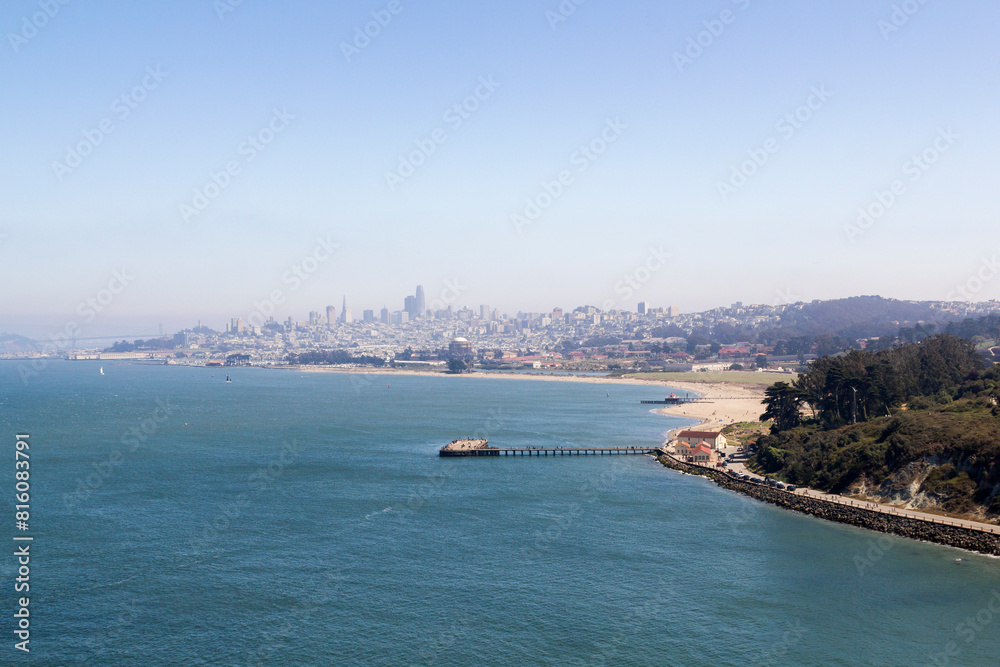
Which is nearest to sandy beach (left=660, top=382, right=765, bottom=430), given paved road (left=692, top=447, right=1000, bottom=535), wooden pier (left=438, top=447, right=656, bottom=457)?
wooden pier (left=438, top=447, right=656, bottom=457)

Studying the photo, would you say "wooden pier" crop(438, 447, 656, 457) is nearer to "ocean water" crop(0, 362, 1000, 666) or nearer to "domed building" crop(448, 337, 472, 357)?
"ocean water" crop(0, 362, 1000, 666)

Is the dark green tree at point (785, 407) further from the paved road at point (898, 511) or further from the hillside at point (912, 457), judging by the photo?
the paved road at point (898, 511)

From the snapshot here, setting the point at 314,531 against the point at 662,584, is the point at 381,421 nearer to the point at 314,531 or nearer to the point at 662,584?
the point at 314,531

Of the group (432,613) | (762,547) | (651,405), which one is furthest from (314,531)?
(651,405)

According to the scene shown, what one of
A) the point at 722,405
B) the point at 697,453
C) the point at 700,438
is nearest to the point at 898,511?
the point at 697,453

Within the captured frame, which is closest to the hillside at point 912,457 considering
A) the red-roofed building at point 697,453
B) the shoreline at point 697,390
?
the red-roofed building at point 697,453
